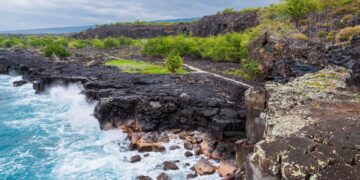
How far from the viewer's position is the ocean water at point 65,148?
2304 centimetres

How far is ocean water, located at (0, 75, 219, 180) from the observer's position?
907 inches

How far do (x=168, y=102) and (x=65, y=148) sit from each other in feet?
33.9

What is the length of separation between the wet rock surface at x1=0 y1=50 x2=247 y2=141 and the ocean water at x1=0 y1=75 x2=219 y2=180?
223 centimetres

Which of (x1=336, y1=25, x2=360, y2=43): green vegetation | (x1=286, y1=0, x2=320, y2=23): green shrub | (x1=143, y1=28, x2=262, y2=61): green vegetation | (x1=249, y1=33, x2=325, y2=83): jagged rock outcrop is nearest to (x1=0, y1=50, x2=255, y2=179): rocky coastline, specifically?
(x1=249, y1=33, x2=325, y2=83): jagged rock outcrop

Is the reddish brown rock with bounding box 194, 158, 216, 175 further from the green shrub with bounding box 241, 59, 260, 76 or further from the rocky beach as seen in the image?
the green shrub with bounding box 241, 59, 260, 76

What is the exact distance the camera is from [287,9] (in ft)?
164

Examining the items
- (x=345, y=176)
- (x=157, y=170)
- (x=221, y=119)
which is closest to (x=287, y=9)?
(x=221, y=119)

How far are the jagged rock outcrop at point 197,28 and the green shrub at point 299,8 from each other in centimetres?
3953

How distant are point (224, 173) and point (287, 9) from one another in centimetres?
3629

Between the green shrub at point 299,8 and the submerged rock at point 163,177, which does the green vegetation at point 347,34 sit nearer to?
the green shrub at point 299,8

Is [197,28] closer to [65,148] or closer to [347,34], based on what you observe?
[347,34]

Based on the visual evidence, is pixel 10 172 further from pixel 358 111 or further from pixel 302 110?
pixel 358 111

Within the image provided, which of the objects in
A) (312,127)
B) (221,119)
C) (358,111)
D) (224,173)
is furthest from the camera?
(221,119)

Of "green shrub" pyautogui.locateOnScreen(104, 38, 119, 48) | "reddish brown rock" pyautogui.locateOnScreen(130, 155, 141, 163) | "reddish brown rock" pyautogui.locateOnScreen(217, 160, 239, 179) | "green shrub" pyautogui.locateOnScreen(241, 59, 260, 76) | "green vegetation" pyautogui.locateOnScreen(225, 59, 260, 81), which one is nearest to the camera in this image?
"reddish brown rock" pyautogui.locateOnScreen(217, 160, 239, 179)
